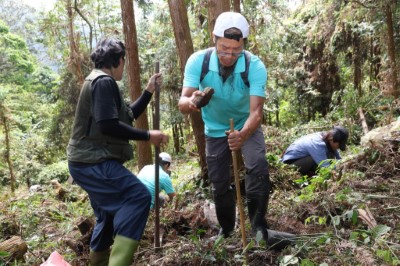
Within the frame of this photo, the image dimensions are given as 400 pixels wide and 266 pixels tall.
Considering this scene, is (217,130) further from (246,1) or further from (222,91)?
(246,1)

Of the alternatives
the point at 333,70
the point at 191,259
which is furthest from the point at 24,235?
the point at 333,70

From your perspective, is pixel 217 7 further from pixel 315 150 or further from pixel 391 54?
pixel 391 54

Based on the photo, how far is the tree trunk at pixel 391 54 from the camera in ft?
29.9

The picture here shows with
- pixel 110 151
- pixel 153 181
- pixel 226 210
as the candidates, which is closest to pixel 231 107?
pixel 226 210

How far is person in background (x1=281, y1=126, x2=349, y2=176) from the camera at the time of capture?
6516 mm

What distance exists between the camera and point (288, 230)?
3.89 metres

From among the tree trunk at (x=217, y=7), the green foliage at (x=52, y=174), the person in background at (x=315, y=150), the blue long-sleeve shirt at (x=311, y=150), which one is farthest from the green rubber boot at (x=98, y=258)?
the green foliage at (x=52, y=174)

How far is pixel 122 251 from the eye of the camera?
2957 millimetres

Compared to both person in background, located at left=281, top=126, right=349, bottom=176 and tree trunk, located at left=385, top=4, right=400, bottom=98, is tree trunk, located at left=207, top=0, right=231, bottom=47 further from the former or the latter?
tree trunk, located at left=385, top=4, right=400, bottom=98

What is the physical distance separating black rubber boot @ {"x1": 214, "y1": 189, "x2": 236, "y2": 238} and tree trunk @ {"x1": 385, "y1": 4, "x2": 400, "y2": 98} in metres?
7.20

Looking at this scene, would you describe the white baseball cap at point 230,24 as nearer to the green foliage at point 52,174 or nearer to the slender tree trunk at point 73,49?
the slender tree trunk at point 73,49

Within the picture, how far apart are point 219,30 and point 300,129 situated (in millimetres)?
8412

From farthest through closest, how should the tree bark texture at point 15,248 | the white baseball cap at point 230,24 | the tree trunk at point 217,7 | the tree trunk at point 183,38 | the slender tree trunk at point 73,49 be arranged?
the slender tree trunk at point 73,49 → the tree trunk at point 183,38 → the tree trunk at point 217,7 → the tree bark texture at point 15,248 → the white baseball cap at point 230,24

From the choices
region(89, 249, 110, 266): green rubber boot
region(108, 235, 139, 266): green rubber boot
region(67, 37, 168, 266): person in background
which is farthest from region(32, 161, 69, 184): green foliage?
region(108, 235, 139, 266): green rubber boot
